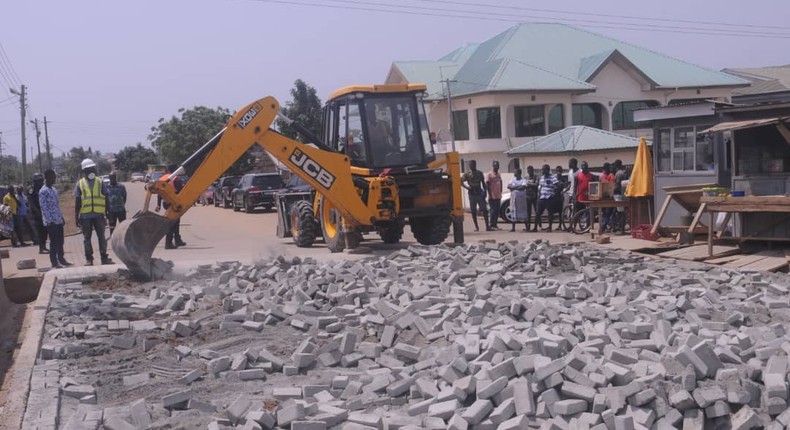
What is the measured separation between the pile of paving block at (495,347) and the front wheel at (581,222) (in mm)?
7149

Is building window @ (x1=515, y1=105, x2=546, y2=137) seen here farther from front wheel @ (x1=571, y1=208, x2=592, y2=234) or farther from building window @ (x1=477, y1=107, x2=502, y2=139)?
front wheel @ (x1=571, y1=208, x2=592, y2=234)

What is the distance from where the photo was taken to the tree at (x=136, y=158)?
3543 inches

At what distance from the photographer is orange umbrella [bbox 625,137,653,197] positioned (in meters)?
15.9

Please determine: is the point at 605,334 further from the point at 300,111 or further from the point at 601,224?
the point at 300,111

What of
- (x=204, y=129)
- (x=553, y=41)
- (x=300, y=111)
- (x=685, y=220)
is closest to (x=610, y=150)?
(x=685, y=220)

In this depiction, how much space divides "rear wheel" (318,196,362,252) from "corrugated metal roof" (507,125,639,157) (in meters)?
12.8

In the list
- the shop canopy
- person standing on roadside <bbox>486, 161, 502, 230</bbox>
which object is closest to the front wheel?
person standing on roadside <bbox>486, 161, 502, 230</bbox>

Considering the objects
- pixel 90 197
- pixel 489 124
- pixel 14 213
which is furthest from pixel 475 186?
pixel 489 124

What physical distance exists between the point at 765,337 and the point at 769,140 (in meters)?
6.82

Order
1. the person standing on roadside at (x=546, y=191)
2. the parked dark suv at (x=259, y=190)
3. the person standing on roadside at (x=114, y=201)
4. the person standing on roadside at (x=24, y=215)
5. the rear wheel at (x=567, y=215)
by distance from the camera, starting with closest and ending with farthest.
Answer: the person standing on roadside at (x=114, y=201), the person standing on roadside at (x=546, y=191), the rear wheel at (x=567, y=215), the person standing on roadside at (x=24, y=215), the parked dark suv at (x=259, y=190)

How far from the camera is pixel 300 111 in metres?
40.8

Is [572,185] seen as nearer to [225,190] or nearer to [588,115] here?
[588,115]

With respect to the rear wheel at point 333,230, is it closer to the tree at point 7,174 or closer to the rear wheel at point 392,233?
the rear wheel at point 392,233

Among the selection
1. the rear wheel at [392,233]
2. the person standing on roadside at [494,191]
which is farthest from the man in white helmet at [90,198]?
the person standing on roadside at [494,191]
